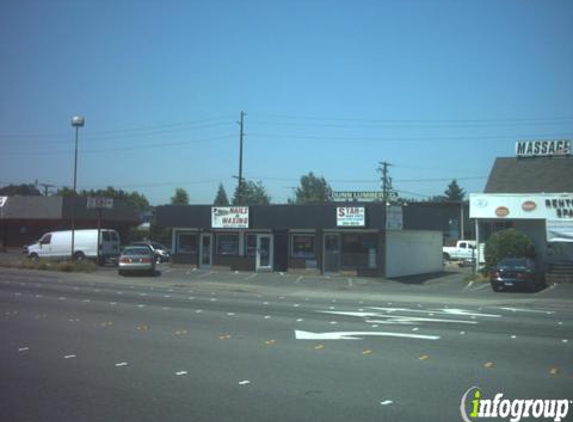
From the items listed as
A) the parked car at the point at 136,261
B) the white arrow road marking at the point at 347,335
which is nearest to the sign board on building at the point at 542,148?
the parked car at the point at 136,261

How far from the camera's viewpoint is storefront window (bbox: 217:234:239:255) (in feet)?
130

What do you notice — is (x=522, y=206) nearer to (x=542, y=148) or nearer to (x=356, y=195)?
(x=542, y=148)

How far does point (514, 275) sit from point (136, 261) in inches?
774

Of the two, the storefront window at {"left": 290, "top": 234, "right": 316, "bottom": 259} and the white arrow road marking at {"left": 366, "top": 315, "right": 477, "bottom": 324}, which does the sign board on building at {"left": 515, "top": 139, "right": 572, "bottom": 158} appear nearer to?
the storefront window at {"left": 290, "top": 234, "right": 316, "bottom": 259}

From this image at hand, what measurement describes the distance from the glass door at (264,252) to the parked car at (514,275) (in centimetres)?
1410

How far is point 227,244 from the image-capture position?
3997 centimetres

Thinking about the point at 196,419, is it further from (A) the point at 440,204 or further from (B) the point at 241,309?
(A) the point at 440,204

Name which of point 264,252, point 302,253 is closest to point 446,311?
point 302,253

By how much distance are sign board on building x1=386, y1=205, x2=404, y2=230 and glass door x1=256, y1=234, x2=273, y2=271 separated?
7723 mm

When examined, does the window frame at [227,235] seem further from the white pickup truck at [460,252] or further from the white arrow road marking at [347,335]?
the white arrow road marking at [347,335]

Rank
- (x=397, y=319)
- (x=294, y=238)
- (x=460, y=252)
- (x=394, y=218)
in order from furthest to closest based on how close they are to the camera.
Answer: (x=460, y=252)
(x=294, y=238)
(x=394, y=218)
(x=397, y=319)

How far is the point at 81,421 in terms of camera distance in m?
6.83

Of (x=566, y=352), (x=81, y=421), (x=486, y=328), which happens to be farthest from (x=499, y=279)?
(x=81, y=421)

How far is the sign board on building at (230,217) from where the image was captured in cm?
3822
